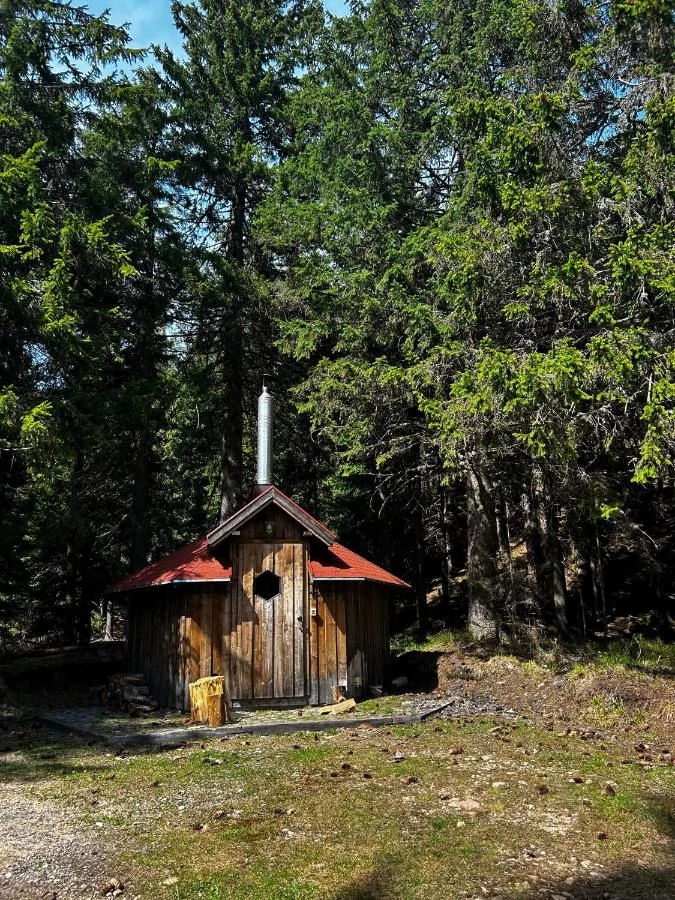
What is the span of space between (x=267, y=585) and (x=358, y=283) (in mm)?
7879

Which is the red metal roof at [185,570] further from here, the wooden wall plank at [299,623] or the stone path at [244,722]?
the stone path at [244,722]

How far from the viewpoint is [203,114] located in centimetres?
2088

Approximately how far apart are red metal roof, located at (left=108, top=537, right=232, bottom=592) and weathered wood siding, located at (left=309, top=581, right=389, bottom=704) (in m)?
2.05

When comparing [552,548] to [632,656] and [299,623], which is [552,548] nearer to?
[632,656]

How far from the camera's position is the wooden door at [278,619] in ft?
42.1

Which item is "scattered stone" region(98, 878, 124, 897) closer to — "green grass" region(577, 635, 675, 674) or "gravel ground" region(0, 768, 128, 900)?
"gravel ground" region(0, 768, 128, 900)

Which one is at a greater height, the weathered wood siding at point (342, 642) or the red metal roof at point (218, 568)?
the red metal roof at point (218, 568)

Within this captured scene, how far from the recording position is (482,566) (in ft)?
53.9

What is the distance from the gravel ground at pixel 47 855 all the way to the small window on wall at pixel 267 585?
6099mm

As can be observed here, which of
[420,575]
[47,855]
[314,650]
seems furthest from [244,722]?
[420,575]

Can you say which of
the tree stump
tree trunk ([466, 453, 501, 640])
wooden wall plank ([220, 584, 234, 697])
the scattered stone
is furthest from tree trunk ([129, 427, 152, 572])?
the scattered stone

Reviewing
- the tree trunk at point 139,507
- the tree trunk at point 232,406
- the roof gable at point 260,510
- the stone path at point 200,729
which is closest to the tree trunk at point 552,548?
the roof gable at point 260,510

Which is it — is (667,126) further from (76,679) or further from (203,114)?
(76,679)

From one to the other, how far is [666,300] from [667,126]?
323cm
